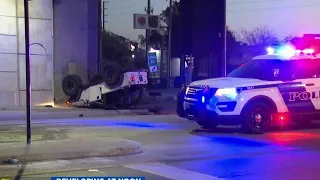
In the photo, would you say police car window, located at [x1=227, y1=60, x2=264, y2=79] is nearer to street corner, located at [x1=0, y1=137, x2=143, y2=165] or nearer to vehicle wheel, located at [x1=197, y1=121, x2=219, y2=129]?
vehicle wheel, located at [x1=197, y1=121, x2=219, y2=129]

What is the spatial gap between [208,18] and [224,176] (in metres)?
21.7

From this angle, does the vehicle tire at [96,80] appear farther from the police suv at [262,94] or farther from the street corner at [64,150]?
the street corner at [64,150]

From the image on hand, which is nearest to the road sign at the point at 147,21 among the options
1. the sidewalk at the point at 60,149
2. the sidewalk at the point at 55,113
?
the sidewalk at the point at 55,113

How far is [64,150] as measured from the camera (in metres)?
10.2

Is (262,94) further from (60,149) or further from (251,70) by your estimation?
(60,149)

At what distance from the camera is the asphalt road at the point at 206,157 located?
8531 millimetres

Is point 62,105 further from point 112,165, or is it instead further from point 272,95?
point 112,165

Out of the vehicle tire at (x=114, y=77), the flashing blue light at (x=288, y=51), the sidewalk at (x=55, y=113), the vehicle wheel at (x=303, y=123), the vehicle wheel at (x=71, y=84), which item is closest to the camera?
the flashing blue light at (x=288, y=51)

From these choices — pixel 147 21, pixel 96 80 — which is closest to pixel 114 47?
pixel 147 21

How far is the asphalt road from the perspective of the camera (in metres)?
8.53

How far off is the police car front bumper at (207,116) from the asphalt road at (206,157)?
0.36 metres

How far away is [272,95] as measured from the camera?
1397 cm

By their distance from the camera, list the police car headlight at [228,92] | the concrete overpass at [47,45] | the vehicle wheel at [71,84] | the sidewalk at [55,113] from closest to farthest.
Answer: the police car headlight at [228,92]
the sidewalk at [55,113]
the concrete overpass at [47,45]
the vehicle wheel at [71,84]

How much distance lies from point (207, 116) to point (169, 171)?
5182 millimetres
